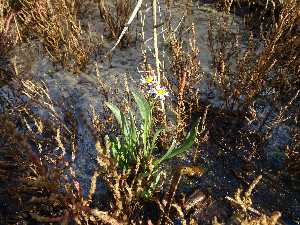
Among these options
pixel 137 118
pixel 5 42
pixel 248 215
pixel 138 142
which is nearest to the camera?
pixel 248 215

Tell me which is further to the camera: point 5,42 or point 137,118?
point 5,42

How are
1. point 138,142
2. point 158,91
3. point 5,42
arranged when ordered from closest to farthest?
point 158,91
point 138,142
point 5,42

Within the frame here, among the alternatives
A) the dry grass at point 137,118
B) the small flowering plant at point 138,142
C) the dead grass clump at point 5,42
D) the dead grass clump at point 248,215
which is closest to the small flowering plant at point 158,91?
the small flowering plant at point 138,142

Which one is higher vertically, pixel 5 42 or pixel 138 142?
pixel 5 42

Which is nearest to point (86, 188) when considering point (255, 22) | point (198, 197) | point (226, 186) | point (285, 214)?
point (198, 197)

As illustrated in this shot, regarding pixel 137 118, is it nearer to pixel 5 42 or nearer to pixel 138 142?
pixel 138 142

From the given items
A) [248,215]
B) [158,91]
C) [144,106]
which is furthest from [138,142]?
[248,215]

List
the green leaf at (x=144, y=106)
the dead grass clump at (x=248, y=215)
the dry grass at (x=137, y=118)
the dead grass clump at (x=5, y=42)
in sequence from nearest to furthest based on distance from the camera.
Answer: the dead grass clump at (x=248, y=215) → the dry grass at (x=137, y=118) → the green leaf at (x=144, y=106) → the dead grass clump at (x=5, y=42)

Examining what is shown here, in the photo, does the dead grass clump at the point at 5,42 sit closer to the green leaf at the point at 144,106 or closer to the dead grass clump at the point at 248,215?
the green leaf at the point at 144,106

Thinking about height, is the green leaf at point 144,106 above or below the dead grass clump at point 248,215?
above

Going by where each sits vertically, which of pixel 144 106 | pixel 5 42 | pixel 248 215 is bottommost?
pixel 248 215

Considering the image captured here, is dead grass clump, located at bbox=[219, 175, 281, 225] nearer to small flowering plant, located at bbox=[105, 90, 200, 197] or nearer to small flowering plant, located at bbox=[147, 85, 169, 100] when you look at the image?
small flowering plant, located at bbox=[105, 90, 200, 197]
